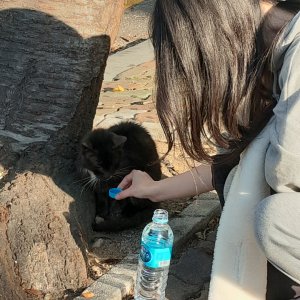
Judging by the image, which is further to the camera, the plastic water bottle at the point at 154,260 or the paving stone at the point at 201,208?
the paving stone at the point at 201,208

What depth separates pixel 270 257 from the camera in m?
2.57

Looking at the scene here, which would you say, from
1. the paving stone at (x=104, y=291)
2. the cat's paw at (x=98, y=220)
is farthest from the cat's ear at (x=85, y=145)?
the paving stone at (x=104, y=291)

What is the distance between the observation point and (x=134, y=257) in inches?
139

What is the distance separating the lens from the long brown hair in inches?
96.1

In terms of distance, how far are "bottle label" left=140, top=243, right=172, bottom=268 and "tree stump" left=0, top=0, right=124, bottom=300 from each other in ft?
1.33

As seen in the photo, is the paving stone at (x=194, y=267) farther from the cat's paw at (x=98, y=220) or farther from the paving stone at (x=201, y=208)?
the cat's paw at (x=98, y=220)

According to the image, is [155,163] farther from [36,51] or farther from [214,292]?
[214,292]

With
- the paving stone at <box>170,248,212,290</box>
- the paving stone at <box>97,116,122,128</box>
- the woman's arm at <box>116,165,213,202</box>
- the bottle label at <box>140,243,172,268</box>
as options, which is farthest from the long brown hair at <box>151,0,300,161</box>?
the paving stone at <box>97,116,122,128</box>

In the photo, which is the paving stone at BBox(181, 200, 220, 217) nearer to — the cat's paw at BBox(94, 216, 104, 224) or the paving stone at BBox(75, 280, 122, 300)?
the cat's paw at BBox(94, 216, 104, 224)

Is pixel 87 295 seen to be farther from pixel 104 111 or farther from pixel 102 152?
pixel 104 111

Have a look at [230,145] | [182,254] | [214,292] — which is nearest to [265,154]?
[230,145]

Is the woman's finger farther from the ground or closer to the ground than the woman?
closer to the ground

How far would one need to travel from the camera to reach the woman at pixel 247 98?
7.98 ft

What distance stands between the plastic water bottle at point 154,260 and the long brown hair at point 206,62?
640 mm
